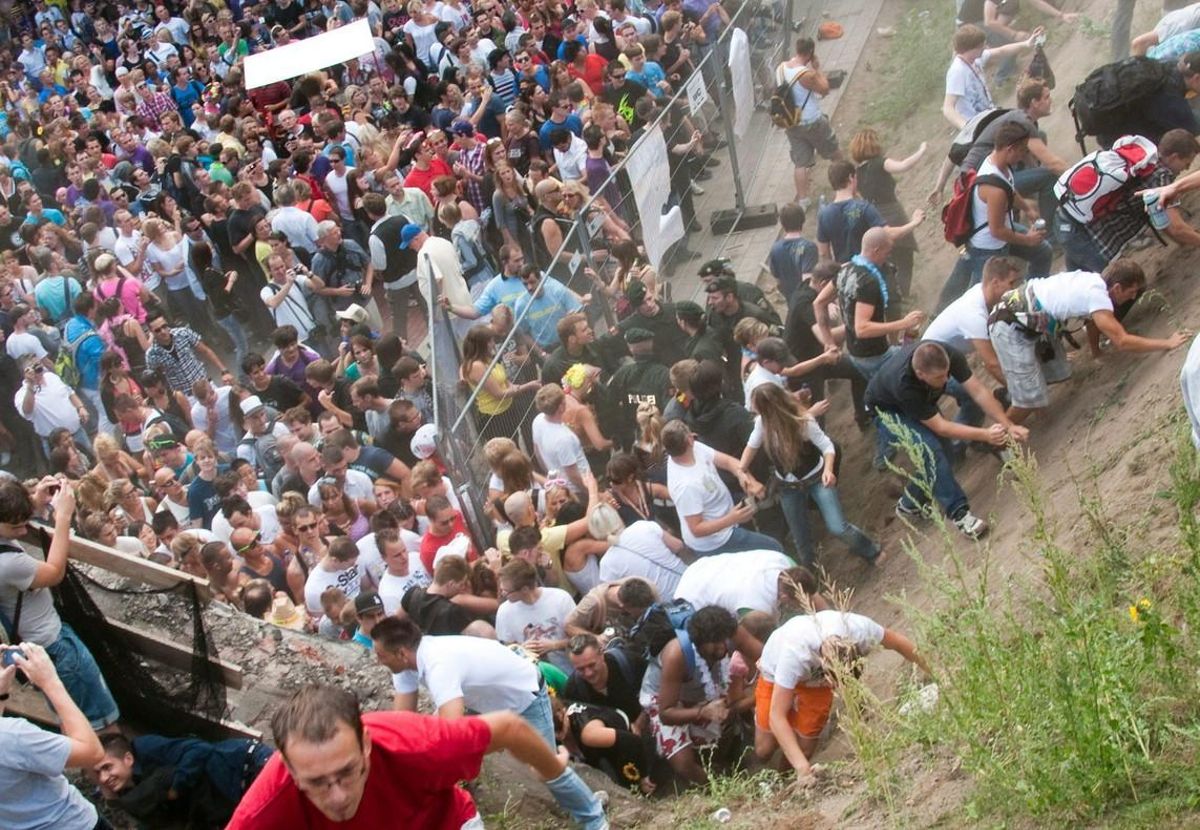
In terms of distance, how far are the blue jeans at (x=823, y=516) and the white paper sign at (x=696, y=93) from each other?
521 cm

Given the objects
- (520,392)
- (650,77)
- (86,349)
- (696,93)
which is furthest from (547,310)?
(650,77)

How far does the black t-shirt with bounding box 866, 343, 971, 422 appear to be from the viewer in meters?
7.76

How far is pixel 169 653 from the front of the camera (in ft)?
23.4

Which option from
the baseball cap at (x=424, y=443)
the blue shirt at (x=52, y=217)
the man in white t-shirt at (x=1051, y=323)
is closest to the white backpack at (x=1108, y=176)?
the man in white t-shirt at (x=1051, y=323)

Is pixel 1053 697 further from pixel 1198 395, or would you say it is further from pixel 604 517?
pixel 604 517

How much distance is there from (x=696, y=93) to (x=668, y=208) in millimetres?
1252

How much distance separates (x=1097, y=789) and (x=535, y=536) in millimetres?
3998

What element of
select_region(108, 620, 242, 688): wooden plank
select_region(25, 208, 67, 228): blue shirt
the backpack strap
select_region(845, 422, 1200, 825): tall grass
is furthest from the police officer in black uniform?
select_region(25, 208, 67, 228): blue shirt

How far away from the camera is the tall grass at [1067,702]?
13.6 ft

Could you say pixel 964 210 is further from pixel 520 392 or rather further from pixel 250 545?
pixel 250 545

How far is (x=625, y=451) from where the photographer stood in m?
9.23

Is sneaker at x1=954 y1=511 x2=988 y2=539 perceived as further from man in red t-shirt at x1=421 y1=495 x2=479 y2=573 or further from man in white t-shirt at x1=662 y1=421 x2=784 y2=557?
man in red t-shirt at x1=421 y1=495 x2=479 y2=573

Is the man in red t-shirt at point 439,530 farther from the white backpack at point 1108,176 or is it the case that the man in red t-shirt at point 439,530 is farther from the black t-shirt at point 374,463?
the white backpack at point 1108,176

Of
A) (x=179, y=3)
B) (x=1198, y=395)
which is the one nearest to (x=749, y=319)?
(x=1198, y=395)
